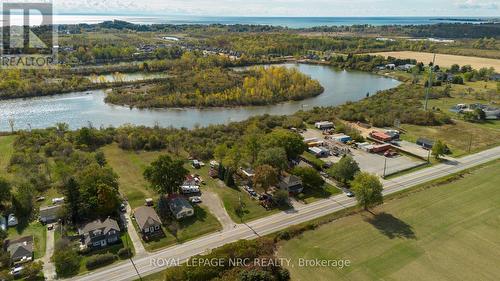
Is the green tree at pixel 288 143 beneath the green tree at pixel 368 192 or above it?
→ above

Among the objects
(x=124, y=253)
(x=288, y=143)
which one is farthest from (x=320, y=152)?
(x=124, y=253)

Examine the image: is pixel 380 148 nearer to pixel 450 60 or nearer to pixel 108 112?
pixel 108 112

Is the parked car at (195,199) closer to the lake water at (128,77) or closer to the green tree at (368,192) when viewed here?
the green tree at (368,192)

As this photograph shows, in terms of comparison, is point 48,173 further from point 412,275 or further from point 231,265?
point 412,275

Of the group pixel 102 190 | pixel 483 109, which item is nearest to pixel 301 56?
pixel 483 109

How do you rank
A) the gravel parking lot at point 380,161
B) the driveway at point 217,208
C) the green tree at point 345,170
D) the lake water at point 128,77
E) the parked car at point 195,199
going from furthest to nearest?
A: the lake water at point 128,77 < the gravel parking lot at point 380,161 < the green tree at point 345,170 < the parked car at point 195,199 < the driveway at point 217,208

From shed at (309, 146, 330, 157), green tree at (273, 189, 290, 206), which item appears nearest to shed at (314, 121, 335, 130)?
shed at (309, 146, 330, 157)

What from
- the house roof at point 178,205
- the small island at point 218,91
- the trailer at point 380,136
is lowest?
the house roof at point 178,205

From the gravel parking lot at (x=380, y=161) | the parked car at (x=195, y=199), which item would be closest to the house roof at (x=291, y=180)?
the parked car at (x=195, y=199)
